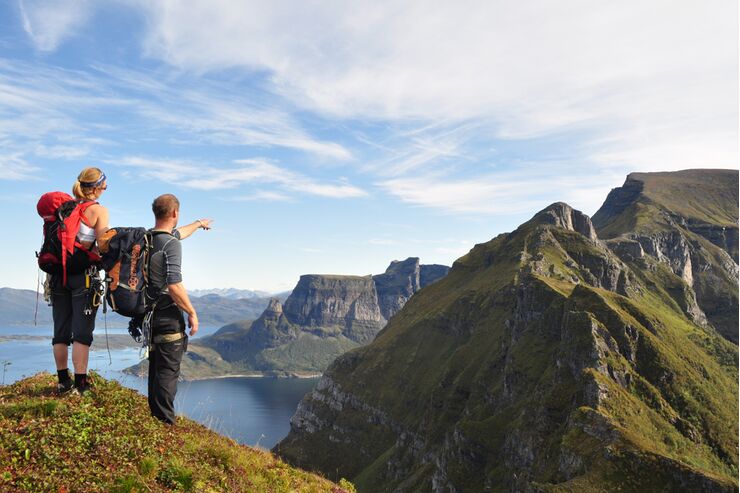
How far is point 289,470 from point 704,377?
16993cm

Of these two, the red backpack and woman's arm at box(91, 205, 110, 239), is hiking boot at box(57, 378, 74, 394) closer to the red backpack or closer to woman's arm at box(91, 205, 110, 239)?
the red backpack

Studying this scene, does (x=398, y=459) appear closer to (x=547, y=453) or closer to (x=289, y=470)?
(x=547, y=453)

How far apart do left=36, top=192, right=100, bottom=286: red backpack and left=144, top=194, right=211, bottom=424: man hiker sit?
2166mm

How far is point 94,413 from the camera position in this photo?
13.7 meters

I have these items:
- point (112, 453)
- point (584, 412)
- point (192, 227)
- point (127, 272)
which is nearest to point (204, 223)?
point (192, 227)

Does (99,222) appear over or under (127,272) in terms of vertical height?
over

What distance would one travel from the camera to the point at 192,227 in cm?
1609

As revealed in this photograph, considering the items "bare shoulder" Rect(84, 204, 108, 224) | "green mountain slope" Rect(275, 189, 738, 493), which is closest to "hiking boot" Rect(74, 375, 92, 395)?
"bare shoulder" Rect(84, 204, 108, 224)

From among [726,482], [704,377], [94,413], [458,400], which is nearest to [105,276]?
[94,413]

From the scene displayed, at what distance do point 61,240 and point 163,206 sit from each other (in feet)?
9.55

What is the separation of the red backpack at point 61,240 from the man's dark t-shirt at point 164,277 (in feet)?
7.03

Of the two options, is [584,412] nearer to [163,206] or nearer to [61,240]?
[163,206]

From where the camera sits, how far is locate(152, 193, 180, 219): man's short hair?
13.8 meters

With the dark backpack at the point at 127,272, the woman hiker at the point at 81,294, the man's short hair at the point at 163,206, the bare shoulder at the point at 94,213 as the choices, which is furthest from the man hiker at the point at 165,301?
the woman hiker at the point at 81,294
